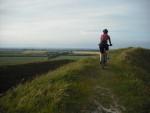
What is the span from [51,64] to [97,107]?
38.7 metres

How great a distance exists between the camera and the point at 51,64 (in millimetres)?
52125

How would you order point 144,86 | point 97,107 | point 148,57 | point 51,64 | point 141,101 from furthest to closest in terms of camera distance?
point 51,64 → point 148,57 → point 144,86 → point 141,101 → point 97,107

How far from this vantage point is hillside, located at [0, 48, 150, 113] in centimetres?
1403

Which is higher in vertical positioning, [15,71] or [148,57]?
[148,57]

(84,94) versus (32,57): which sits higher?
(84,94)

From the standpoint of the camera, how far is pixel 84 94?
15.1m

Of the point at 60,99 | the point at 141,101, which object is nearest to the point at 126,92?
the point at 141,101

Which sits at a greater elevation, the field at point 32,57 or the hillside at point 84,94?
the hillside at point 84,94

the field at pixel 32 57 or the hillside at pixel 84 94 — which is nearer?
the hillside at pixel 84 94

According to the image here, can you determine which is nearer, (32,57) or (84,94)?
(84,94)

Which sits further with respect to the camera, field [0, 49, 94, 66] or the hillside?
field [0, 49, 94, 66]

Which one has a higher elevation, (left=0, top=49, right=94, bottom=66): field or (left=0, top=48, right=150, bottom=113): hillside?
(left=0, top=48, right=150, bottom=113): hillside

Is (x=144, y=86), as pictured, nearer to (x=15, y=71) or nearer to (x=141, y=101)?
(x=141, y=101)

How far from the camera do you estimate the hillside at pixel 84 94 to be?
1403cm
